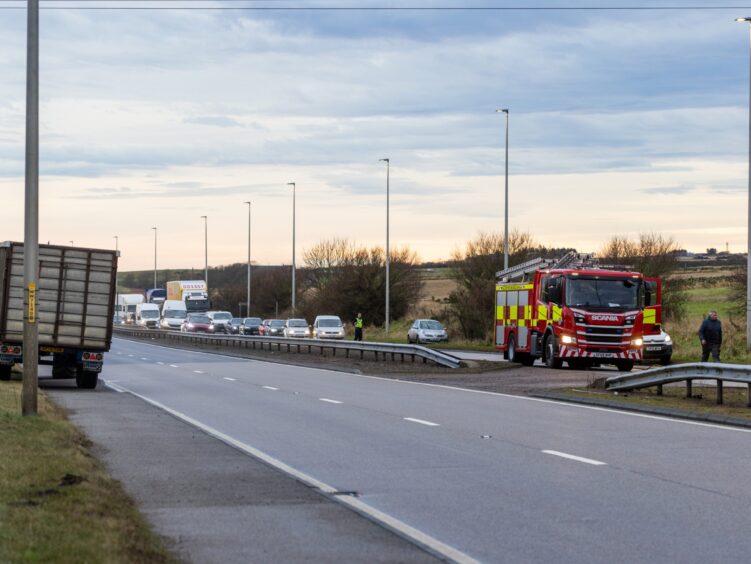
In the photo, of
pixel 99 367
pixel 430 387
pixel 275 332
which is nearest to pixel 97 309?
pixel 99 367

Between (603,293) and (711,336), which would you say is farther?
(711,336)

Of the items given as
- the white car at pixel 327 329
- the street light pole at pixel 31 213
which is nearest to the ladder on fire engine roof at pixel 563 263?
the street light pole at pixel 31 213

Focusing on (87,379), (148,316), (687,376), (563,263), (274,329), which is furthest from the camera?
(148,316)

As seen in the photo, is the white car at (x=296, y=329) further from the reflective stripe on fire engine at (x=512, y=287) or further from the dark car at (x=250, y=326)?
the reflective stripe on fire engine at (x=512, y=287)

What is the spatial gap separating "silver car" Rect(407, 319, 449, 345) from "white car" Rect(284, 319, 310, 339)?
964 centimetres

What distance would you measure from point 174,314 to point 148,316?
1074 centimetres

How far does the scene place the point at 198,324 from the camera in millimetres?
85000

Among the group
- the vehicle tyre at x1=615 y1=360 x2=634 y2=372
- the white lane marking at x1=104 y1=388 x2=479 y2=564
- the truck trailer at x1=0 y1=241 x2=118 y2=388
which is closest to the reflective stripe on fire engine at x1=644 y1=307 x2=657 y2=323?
the vehicle tyre at x1=615 y1=360 x2=634 y2=372

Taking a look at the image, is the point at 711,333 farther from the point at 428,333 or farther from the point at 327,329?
the point at 327,329

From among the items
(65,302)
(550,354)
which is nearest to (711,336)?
(550,354)

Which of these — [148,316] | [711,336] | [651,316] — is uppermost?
[651,316]

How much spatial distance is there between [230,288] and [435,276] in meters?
22.3

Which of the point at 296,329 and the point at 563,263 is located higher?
the point at 563,263

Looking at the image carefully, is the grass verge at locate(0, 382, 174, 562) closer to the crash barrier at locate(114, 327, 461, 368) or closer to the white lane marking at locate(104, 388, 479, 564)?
the white lane marking at locate(104, 388, 479, 564)
